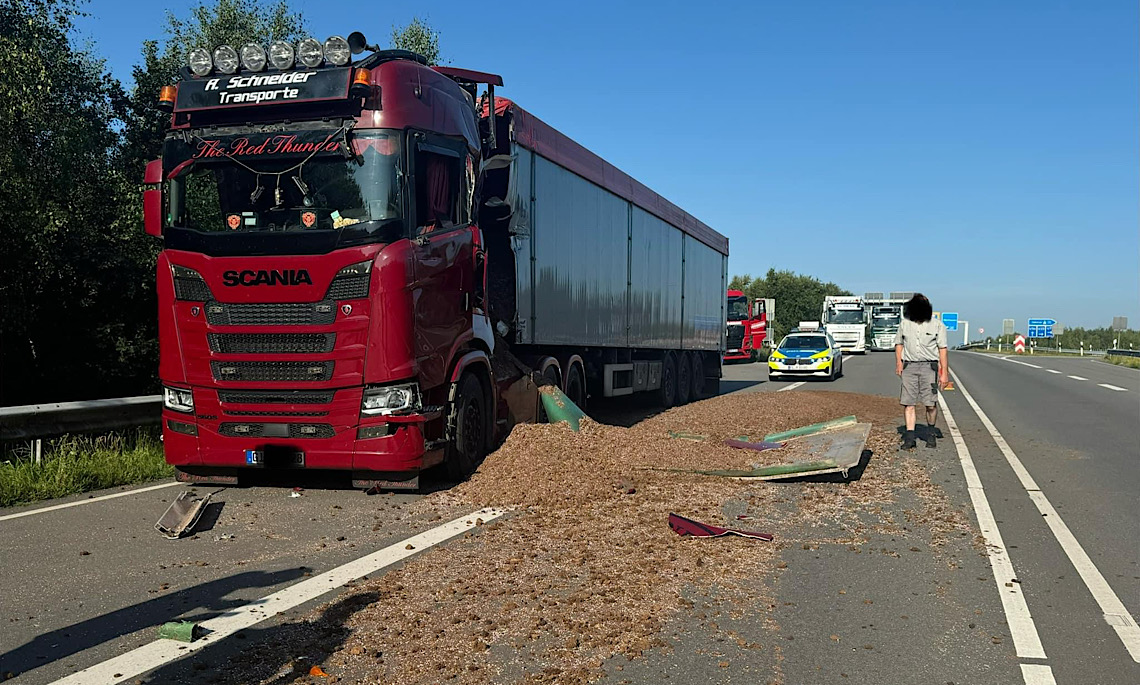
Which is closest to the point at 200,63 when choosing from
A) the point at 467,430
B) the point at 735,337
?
the point at 467,430

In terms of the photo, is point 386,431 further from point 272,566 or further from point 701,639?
point 701,639

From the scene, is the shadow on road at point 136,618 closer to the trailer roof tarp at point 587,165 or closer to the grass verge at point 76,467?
the grass verge at point 76,467

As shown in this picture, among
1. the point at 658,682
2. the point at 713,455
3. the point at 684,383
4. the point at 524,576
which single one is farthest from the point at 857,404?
the point at 658,682

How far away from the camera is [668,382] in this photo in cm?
1781

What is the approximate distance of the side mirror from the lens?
797 centimetres

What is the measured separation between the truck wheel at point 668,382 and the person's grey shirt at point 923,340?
19.7 feet

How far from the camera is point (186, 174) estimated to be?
26.4 ft

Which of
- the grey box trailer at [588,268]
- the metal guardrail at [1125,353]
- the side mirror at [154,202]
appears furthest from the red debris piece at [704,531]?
the metal guardrail at [1125,353]

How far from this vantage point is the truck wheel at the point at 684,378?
61.2 ft

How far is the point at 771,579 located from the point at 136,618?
3.47 metres

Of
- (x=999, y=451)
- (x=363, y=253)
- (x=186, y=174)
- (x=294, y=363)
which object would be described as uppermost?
(x=186, y=174)

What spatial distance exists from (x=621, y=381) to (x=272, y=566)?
31.1 ft

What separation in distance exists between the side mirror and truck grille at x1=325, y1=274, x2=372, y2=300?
1.82 meters

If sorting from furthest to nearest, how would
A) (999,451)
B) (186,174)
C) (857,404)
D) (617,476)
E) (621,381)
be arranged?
(857,404) → (621,381) → (999,451) → (617,476) → (186,174)
